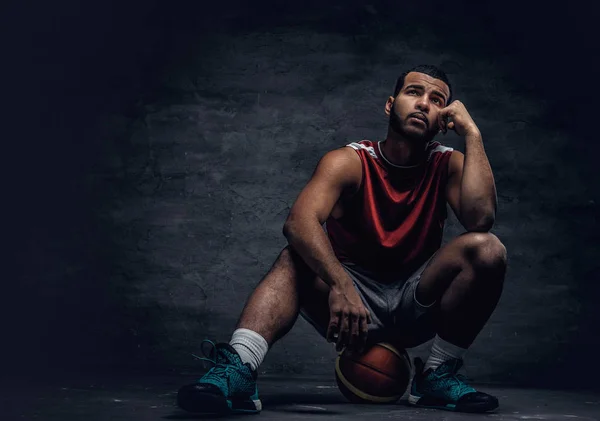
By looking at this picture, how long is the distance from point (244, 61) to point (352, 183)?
1680 millimetres

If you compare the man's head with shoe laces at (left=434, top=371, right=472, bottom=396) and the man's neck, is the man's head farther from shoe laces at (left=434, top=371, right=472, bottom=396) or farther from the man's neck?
shoe laces at (left=434, top=371, right=472, bottom=396)

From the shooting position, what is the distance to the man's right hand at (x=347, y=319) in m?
3.01

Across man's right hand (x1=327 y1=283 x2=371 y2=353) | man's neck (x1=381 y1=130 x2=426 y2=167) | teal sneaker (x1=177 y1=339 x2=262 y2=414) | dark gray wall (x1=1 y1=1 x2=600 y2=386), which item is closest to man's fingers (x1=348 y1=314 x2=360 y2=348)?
man's right hand (x1=327 y1=283 x2=371 y2=353)

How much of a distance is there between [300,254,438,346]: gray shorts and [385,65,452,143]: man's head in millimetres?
490

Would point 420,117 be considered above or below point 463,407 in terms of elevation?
above

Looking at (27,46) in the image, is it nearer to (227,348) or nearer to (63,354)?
(63,354)

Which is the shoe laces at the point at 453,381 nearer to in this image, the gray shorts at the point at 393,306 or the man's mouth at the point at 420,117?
the gray shorts at the point at 393,306

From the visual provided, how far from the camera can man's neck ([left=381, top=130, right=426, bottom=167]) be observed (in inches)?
135

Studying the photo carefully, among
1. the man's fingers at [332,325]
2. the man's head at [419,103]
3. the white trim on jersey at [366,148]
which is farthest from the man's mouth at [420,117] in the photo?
the man's fingers at [332,325]

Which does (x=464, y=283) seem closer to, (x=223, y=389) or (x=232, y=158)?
(x=223, y=389)

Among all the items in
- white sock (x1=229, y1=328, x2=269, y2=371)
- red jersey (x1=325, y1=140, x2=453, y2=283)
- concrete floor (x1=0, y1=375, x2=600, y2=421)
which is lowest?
concrete floor (x1=0, y1=375, x2=600, y2=421)

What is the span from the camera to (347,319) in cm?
301

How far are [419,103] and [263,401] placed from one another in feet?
4.20

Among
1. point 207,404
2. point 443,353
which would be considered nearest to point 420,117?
point 443,353
